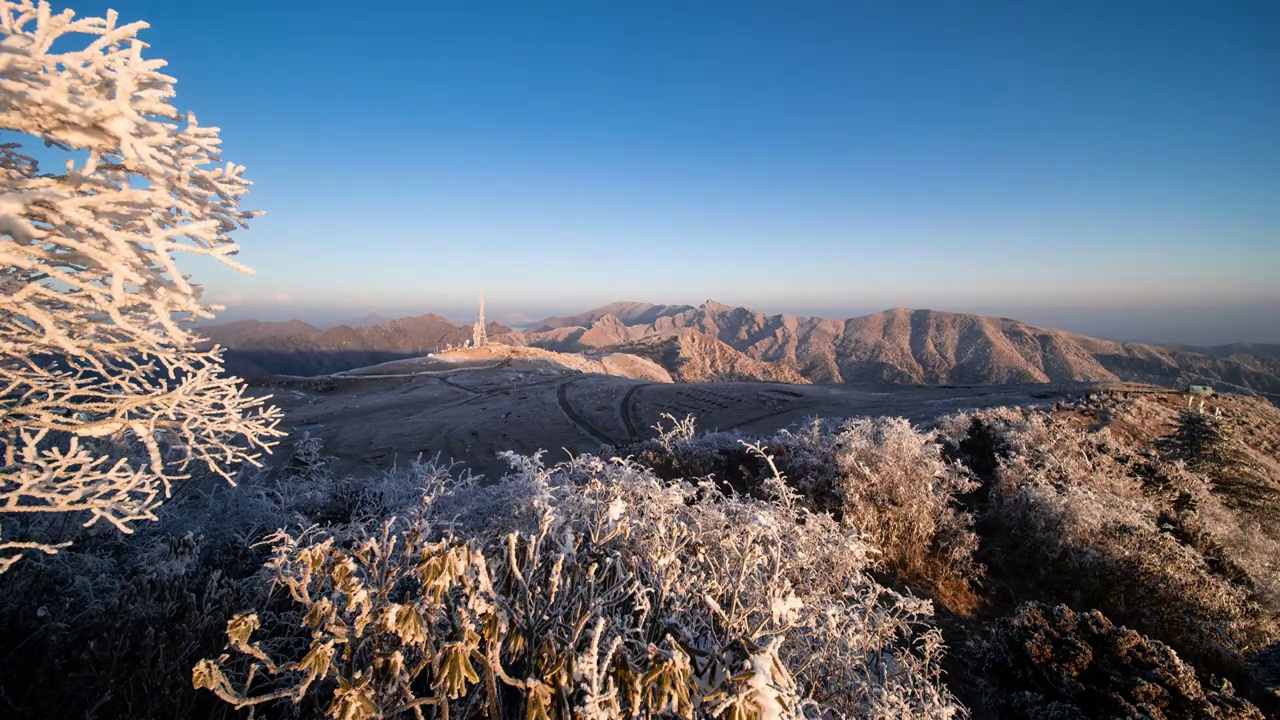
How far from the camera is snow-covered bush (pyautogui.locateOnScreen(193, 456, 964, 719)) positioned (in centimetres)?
185

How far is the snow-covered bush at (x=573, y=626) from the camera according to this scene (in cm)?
185

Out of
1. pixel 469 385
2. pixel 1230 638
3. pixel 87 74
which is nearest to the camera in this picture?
pixel 87 74

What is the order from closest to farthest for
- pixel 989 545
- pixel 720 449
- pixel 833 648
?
pixel 833 648
pixel 989 545
pixel 720 449

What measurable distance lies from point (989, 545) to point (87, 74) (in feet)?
34.8

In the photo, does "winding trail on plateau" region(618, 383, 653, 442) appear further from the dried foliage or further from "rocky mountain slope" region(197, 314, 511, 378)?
"rocky mountain slope" region(197, 314, 511, 378)

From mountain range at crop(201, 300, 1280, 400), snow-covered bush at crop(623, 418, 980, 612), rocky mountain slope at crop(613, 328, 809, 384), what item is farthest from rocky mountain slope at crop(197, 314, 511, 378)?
snow-covered bush at crop(623, 418, 980, 612)

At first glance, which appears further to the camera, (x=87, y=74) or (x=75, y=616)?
(x=75, y=616)

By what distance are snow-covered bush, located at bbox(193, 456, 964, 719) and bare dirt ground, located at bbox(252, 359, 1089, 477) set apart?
8760 millimetres

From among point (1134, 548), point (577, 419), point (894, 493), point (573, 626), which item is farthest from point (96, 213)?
point (577, 419)

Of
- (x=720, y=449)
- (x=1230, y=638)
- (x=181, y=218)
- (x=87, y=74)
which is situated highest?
(x=87, y=74)

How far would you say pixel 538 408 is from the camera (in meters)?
18.0

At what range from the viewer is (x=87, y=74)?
1.99 meters

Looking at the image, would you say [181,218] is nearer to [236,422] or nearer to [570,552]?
[236,422]

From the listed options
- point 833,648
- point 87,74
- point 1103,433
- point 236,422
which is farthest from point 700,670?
point 1103,433
